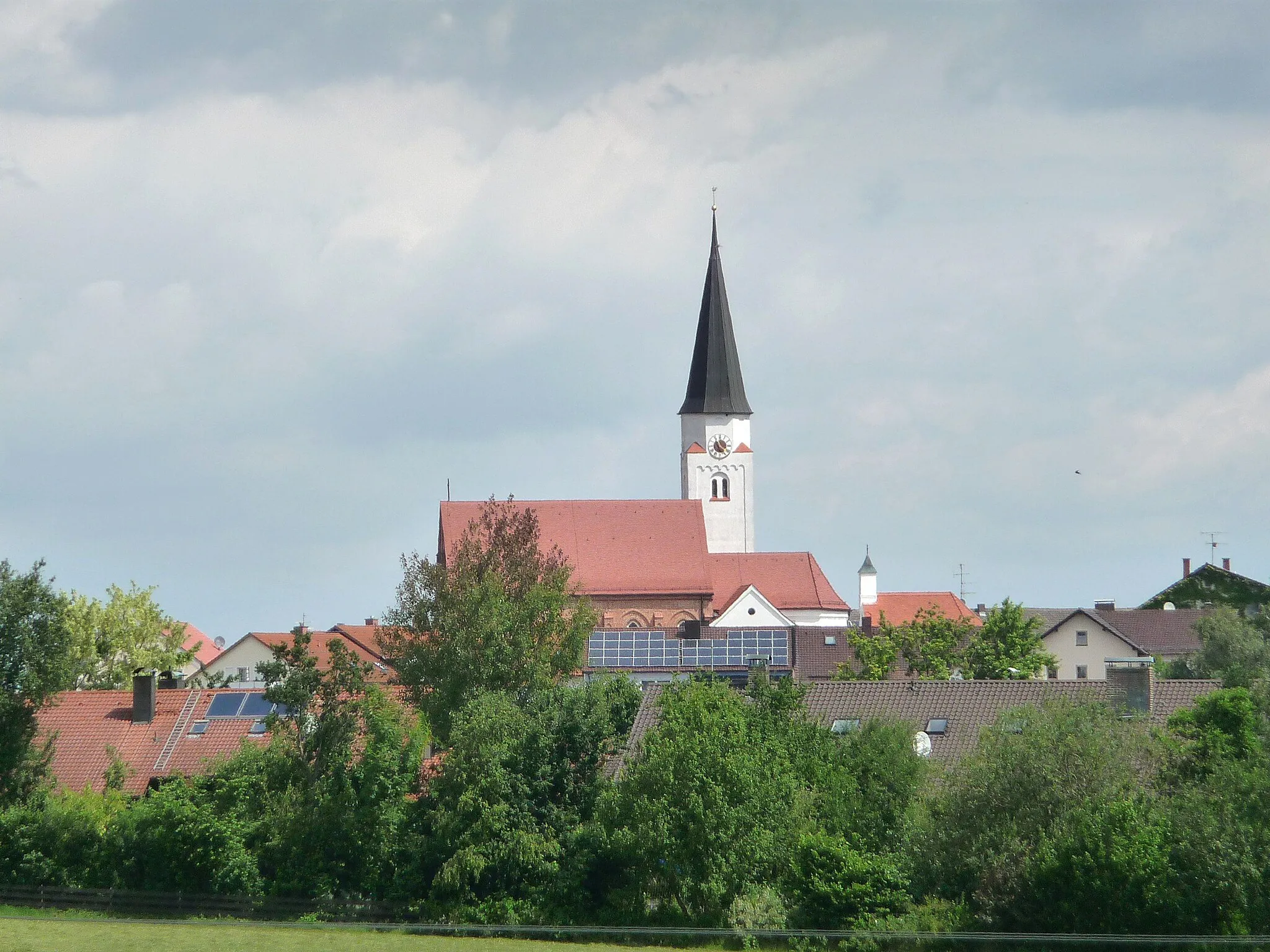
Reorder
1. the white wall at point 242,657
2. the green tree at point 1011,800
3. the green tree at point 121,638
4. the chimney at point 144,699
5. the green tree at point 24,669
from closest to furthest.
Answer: the green tree at point 1011,800, the green tree at point 24,669, the chimney at point 144,699, the green tree at point 121,638, the white wall at point 242,657

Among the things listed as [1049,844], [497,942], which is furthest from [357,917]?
[1049,844]

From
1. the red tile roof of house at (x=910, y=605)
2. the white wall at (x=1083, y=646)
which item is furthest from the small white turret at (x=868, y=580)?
the white wall at (x=1083, y=646)

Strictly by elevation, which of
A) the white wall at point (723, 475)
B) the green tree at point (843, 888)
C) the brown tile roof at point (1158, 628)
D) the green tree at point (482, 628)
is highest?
the white wall at point (723, 475)

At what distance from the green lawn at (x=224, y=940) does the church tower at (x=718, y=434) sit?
7452 cm

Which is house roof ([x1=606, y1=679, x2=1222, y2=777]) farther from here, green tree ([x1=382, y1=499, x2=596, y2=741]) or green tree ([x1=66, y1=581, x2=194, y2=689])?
green tree ([x1=66, y1=581, x2=194, y2=689])

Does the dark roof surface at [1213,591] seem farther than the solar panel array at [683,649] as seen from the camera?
Yes

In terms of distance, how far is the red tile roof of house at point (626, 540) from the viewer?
95.0 metres

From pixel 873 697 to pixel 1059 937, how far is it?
14958 mm

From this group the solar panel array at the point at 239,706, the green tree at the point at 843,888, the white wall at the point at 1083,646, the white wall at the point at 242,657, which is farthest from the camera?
the white wall at the point at 1083,646

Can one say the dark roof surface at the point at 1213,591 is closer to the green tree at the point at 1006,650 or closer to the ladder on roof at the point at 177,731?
the green tree at the point at 1006,650

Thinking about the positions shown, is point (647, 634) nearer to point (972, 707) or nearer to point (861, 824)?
point (972, 707)

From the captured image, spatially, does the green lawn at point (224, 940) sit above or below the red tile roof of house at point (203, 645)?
below

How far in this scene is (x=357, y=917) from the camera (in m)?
33.2

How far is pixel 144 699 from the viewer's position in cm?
4353
